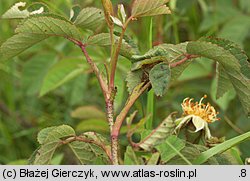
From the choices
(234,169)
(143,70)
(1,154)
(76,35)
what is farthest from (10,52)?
(1,154)

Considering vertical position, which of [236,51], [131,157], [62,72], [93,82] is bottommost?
[93,82]

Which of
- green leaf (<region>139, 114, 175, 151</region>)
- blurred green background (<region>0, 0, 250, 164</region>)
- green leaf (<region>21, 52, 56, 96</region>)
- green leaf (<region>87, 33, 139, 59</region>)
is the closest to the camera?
green leaf (<region>139, 114, 175, 151</region>)

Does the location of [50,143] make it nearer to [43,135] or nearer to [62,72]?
[43,135]

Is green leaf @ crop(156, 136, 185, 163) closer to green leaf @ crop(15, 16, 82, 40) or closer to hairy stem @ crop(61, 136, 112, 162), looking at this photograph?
hairy stem @ crop(61, 136, 112, 162)

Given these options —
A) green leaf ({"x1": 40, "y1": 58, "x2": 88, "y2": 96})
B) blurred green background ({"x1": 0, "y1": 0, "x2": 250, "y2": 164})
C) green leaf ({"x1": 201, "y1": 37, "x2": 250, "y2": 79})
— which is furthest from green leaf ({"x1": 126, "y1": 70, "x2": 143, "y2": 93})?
green leaf ({"x1": 40, "y1": 58, "x2": 88, "y2": 96})

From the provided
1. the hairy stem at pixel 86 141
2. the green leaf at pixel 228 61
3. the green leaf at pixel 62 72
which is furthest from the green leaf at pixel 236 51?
the green leaf at pixel 62 72

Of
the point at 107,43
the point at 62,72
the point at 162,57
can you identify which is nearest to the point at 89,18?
the point at 107,43

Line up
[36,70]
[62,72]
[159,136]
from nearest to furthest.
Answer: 1. [159,136]
2. [62,72]
3. [36,70]

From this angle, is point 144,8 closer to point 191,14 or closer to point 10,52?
point 10,52
